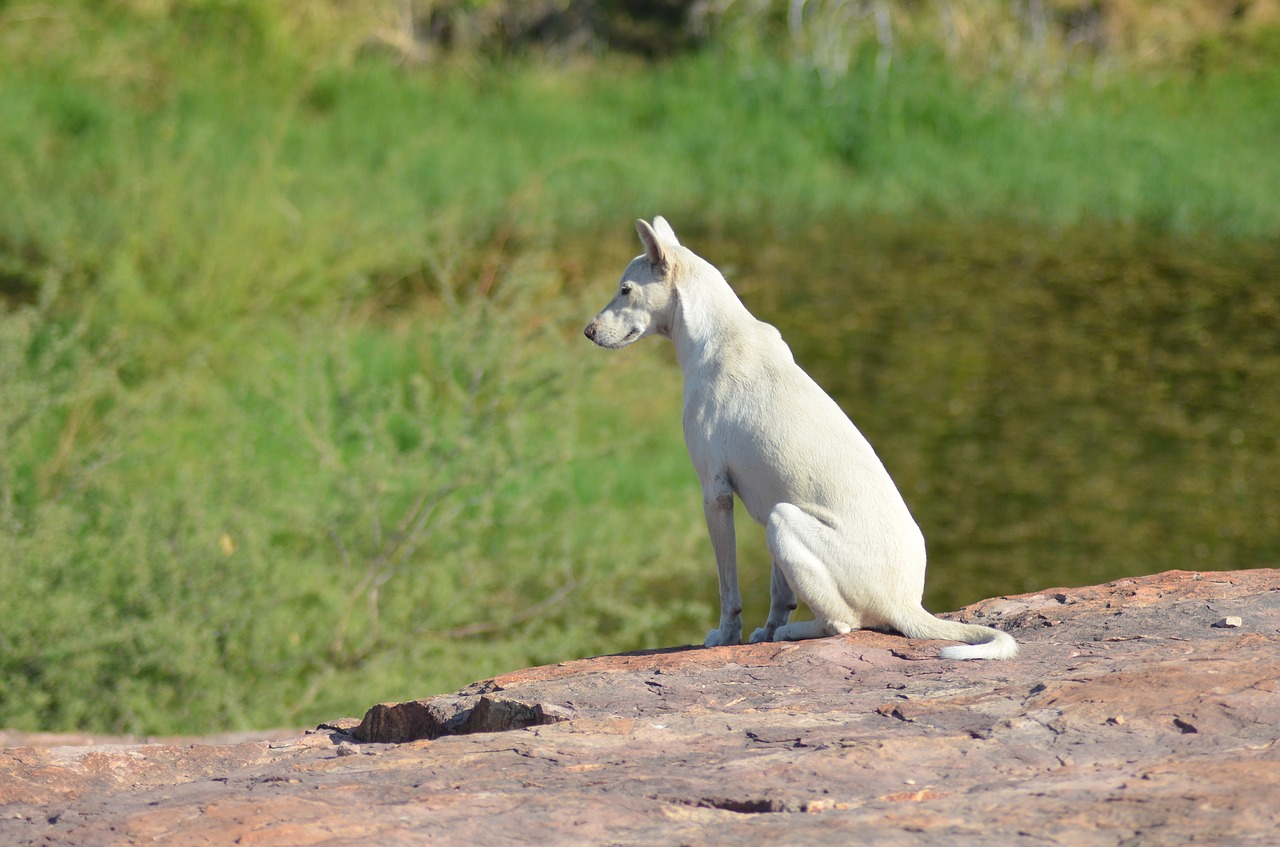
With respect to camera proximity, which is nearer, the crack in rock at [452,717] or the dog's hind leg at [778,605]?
the crack in rock at [452,717]

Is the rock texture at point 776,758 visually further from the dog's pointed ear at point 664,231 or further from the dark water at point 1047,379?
the dark water at point 1047,379

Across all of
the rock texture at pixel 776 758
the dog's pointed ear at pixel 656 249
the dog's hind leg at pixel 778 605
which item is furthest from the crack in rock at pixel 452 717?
the dog's pointed ear at pixel 656 249

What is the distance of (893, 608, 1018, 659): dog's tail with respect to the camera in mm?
4660

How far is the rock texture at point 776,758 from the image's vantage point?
10.9 ft

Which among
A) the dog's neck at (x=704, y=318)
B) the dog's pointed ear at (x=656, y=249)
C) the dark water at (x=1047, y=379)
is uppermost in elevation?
the dog's pointed ear at (x=656, y=249)

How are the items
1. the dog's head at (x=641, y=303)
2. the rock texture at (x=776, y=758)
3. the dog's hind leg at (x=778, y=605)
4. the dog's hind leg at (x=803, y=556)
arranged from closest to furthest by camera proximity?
1. the rock texture at (x=776, y=758)
2. the dog's hind leg at (x=803, y=556)
3. the dog's hind leg at (x=778, y=605)
4. the dog's head at (x=641, y=303)

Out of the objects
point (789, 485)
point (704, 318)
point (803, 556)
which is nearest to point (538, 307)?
point (704, 318)

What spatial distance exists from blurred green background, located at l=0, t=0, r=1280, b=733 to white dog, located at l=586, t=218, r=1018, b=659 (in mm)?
4052

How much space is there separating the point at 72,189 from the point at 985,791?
42.5 feet

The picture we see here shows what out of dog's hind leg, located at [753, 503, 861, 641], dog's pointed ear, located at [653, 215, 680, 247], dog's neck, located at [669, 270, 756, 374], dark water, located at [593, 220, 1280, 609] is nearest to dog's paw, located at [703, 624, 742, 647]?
dog's hind leg, located at [753, 503, 861, 641]

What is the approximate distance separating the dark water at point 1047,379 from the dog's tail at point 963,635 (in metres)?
6.45

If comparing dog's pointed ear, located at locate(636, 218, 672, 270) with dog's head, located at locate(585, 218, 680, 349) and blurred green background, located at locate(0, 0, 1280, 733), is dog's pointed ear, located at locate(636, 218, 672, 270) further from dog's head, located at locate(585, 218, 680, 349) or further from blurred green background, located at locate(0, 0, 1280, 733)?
blurred green background, located at locate(0, 0, 1280, 733)

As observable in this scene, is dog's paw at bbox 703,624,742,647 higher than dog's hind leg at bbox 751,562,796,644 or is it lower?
lower

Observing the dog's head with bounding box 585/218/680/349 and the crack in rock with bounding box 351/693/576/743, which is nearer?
the crack in rock with bounding box 351/693/576/743
